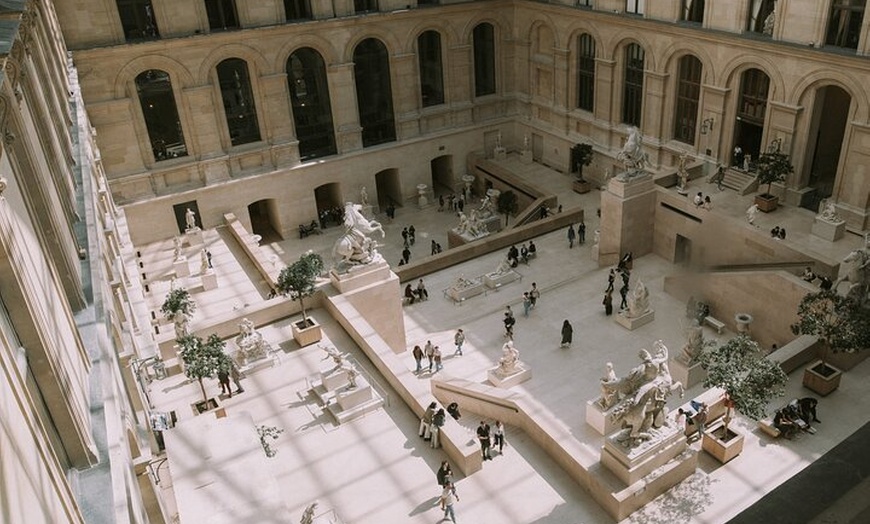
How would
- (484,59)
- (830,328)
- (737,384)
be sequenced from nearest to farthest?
(737,384), (830,328), (484,59)

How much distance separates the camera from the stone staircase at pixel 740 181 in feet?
87.4

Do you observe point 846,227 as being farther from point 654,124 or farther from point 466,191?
point 466,191

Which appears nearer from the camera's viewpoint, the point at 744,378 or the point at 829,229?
the point at 744,378

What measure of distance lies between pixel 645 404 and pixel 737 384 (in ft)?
7.56

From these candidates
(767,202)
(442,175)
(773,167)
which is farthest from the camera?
(442,175)

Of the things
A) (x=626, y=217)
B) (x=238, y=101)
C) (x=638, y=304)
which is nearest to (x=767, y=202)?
(x=626, y=217)

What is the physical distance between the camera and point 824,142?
26.5 m

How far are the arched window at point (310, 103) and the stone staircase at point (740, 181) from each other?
1781 centimetres

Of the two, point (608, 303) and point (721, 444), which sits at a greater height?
point (721, 444)

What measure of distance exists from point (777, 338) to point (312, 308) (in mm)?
15024

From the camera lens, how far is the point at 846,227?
23812 mm

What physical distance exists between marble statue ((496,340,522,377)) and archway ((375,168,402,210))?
660 inches

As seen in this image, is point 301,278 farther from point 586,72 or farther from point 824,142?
point 824,142

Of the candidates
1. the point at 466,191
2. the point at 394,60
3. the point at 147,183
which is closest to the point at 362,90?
the point at 394,60
